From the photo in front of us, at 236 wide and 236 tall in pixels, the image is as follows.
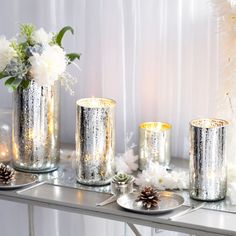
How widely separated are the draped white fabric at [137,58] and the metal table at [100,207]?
0.98ft

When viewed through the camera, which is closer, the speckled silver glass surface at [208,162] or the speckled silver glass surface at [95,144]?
the speckled silver glass surface at [208,162]

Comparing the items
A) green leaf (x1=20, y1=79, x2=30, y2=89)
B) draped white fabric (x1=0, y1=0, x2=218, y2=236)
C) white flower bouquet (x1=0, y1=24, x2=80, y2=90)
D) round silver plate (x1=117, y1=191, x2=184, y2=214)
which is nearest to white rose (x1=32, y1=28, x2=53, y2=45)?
white flower bouquet (x1=0, y1=24, x2=80, y2=90)

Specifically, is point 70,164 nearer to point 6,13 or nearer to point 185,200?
point 185,200

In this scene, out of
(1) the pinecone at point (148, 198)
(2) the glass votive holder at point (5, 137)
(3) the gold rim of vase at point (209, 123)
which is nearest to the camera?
(1) the pinecone at point (148, 198)

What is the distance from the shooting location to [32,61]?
5.58 feet

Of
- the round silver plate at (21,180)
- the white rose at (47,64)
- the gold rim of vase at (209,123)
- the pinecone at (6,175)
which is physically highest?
the white rose at (47,64)

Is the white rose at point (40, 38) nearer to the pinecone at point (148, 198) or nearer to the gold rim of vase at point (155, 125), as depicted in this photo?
the gold rim of vase at point (155, 125)

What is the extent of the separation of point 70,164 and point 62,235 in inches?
15.4

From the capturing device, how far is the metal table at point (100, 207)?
56.7 inches

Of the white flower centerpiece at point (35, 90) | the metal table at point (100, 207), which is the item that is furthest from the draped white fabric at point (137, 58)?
the metal table at point (100, 207)

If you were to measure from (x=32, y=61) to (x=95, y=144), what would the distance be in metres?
0.27

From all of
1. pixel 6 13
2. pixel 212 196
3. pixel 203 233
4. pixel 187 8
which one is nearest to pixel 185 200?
pixel 212 196

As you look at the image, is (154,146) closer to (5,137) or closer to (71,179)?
(71,179)

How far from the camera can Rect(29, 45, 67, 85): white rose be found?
1.69m
